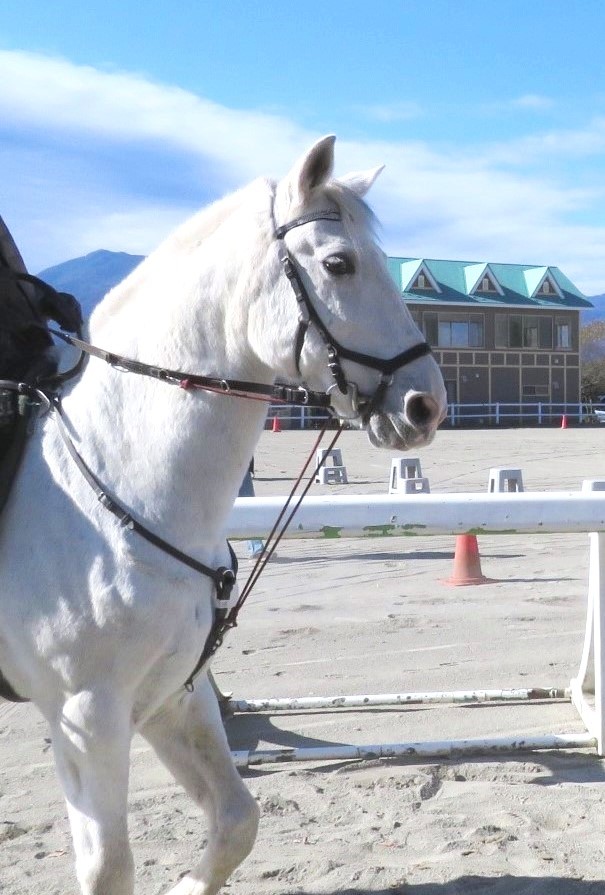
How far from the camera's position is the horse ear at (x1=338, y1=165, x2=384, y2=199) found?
9.59ft

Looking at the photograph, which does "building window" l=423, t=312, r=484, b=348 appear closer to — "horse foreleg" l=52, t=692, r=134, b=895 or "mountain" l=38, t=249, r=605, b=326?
"mountain" l=38, t=249, r=605, b=326

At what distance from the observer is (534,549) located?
1072cm

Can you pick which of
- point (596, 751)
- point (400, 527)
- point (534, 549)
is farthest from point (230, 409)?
point (534, 549)

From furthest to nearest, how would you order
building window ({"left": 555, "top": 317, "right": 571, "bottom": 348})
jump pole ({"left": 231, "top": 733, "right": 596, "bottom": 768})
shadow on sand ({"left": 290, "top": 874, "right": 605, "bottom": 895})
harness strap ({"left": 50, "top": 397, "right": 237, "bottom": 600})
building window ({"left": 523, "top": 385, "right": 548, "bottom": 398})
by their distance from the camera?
building window ({"left": 555, "top": 317, "right": 571, "bottom": 348}), building window ({"left": 523, "top": 385, "right": 548, "bottom": 398}), jump pole ({"left": 231, "top": 733, "right": 596, "bottom": 768}), shadow on sand ({"left": 290, "top": 874, "right": 605, "bottom": 895}), harness strap ({"left": 50, "top": 397, "right": 237, "bottom": 600})

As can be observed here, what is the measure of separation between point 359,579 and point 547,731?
395 centimetres

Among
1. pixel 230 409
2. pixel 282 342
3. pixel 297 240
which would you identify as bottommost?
pixel 230 409

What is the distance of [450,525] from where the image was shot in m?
4.68

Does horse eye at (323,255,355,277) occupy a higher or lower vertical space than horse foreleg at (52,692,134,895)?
higher

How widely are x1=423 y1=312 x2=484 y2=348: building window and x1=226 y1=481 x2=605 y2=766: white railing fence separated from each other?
5010 centimetres

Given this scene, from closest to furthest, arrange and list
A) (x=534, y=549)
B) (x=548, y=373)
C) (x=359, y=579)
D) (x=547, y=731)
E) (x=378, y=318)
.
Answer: (x=378, y=318), (x=547, y=731), (x=359, y=579), (x=534, y=549), (x=548, y=373)

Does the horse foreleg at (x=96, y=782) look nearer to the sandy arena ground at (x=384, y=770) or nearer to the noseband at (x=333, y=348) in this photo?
the sandy arena ground at (x=384, y=770)

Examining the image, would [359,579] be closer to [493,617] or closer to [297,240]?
[493,617]

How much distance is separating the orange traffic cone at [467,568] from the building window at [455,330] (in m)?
46.3

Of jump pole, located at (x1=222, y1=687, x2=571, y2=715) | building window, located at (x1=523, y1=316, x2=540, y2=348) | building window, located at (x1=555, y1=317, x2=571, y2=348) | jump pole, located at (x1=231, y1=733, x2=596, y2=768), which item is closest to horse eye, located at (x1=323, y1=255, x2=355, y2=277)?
jump pole, located at (x1=231, y1=733, x2=596, y2=768)
